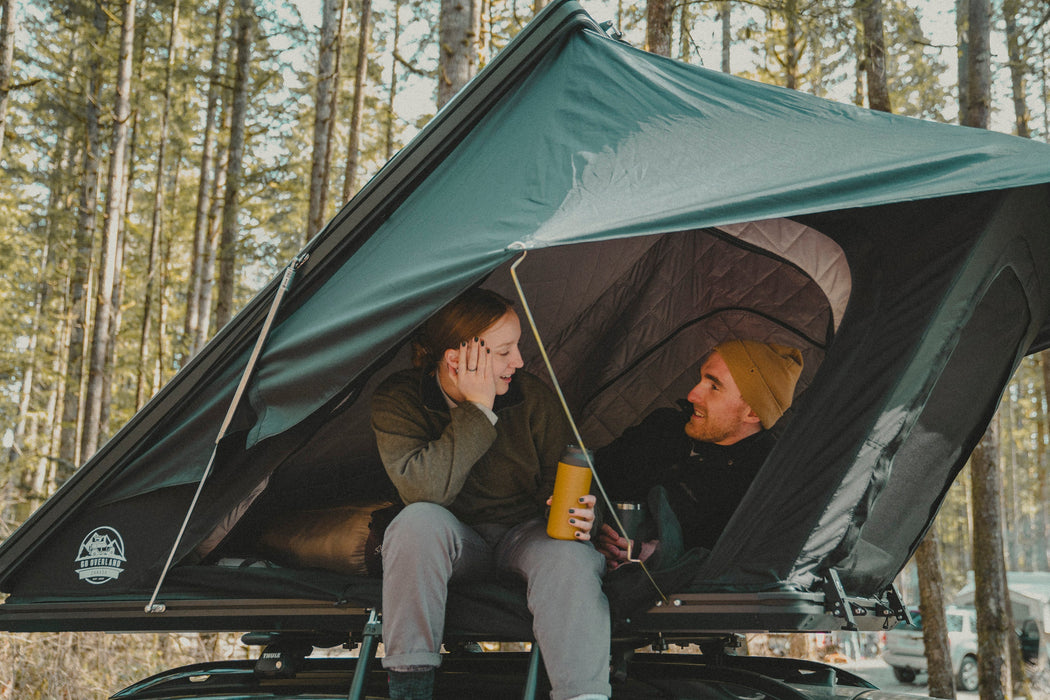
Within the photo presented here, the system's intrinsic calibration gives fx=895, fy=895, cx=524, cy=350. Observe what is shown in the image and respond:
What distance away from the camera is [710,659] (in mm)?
3002

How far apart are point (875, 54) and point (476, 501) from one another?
6.75 metres

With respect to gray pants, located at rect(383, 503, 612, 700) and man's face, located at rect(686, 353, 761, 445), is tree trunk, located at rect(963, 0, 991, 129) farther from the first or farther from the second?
gray pants, located at rect(383, 503, 612, 700)

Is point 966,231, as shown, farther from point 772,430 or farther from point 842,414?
point 772,430

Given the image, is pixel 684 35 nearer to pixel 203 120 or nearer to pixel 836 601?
pixel 836 601

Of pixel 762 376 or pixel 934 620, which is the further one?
pixel 934 620

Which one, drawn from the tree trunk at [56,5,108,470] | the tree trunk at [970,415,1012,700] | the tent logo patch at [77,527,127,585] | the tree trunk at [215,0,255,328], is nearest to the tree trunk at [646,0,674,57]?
the tree trunk at [970,415,1012,700]

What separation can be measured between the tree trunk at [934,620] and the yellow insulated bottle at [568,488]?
6108 mm

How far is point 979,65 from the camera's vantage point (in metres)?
7.91

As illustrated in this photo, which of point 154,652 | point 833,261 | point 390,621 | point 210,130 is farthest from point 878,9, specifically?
point 210,130

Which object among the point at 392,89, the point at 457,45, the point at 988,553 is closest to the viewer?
the point at 457,45

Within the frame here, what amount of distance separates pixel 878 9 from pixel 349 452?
6.76m

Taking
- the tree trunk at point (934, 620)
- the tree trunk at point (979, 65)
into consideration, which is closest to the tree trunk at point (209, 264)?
the tree trunk at point (979, 65)

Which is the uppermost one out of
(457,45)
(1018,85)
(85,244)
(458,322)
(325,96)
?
(1018,85)

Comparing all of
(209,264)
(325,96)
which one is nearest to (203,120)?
(209,264)
